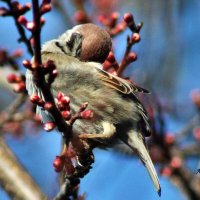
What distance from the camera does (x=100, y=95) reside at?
325 cm

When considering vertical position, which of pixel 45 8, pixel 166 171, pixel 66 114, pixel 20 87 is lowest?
pixel 166 171

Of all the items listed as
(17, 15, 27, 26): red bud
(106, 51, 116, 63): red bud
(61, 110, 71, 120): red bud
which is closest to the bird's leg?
(106, 51, 116, 63): red bud

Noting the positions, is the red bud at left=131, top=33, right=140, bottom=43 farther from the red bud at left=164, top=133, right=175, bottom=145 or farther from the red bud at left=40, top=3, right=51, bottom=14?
the red bud at left=164, top=133, right=175, bottom=145

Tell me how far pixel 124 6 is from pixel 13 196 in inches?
180

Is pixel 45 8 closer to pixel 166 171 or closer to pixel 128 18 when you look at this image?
pixel 128 18

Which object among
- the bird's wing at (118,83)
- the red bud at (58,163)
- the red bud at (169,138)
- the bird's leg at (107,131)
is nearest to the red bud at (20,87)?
the bird's wing at (118,83)

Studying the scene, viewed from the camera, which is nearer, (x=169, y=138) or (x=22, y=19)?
(x=22, y=19)

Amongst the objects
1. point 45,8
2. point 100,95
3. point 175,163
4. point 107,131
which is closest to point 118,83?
point 100,95

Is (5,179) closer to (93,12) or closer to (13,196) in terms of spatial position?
(13,196)

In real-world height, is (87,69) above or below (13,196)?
above

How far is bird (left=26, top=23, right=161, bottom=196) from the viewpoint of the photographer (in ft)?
10.3

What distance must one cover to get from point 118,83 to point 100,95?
0.15m

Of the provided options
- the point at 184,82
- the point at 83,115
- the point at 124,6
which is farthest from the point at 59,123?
the point at 124,6

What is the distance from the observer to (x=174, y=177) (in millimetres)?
4598
